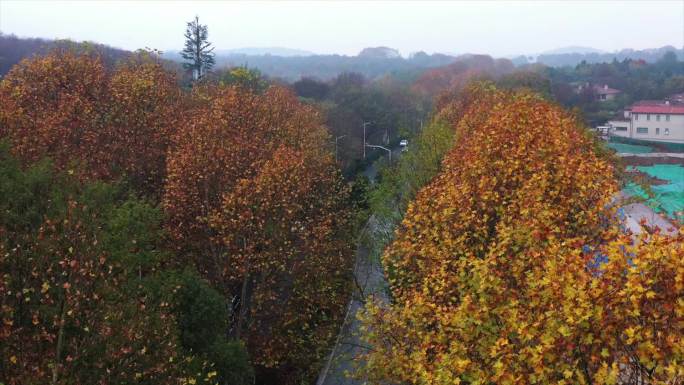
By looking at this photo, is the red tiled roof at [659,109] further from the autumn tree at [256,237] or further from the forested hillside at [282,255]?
the autumn tree at [256,237]

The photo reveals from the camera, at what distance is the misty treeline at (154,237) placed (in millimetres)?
9977

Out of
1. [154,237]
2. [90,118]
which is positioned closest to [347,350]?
[154,237]

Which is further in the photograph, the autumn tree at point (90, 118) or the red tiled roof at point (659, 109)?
the red tiled roof at point (659, 109)

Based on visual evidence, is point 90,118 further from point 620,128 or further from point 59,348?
point 620,128

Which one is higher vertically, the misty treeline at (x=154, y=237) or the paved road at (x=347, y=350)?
the misty treeline at (x=154, y=237)

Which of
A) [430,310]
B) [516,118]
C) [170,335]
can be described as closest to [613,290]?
[430,310]

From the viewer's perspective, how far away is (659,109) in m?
75.6

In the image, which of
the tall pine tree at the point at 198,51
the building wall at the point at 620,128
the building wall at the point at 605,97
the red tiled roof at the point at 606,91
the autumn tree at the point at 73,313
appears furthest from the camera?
the red tiled roof at the point at 606,91

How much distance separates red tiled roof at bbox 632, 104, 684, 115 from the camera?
74562mm

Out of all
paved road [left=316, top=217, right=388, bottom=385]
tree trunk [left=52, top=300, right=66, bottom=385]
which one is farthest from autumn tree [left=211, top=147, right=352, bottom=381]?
tree trunk [left=52, top=300, right=66, bottom=385]

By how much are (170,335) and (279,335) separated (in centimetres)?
646

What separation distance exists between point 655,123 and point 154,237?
252 feet

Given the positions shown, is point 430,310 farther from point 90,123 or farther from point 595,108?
point 595,108

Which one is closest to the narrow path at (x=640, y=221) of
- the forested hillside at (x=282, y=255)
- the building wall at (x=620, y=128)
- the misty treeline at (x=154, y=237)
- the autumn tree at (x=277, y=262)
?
the forested hillside at (x=282, y=255)
